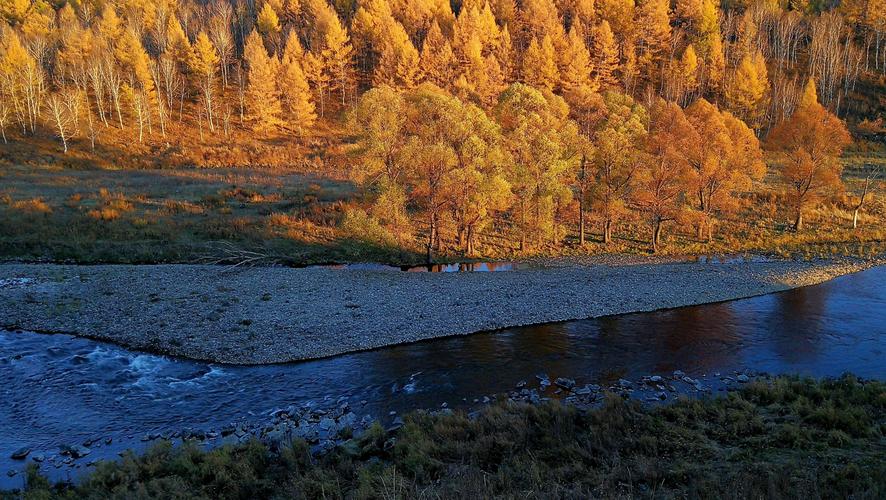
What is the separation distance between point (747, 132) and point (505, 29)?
58.7 metres

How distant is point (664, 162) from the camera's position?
39.0 metres

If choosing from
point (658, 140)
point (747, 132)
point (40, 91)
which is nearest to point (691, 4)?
point (747, 132)

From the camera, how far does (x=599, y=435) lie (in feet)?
47.5

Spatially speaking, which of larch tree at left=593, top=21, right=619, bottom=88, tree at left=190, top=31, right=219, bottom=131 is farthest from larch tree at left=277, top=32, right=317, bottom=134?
larch tree at left=593, top=21, right=619, bottom=88

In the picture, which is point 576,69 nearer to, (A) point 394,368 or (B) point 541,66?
(B) point 541,66

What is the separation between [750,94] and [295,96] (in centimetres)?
6846

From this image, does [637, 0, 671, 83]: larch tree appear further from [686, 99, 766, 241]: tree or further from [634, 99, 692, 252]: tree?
[634, 99, 692, 252]: tree

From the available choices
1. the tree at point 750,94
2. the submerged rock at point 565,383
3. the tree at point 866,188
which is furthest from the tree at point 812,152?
the tree at point 750,94

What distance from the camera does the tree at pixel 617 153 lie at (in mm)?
39156

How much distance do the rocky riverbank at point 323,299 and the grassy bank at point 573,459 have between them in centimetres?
832

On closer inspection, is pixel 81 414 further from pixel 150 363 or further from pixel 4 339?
pixel 4 339

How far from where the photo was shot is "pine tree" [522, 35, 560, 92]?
283ft

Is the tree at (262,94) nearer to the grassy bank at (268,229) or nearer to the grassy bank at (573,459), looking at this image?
the grassy bank at (268,229)

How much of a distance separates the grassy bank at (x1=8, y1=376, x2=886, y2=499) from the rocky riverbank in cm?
832
